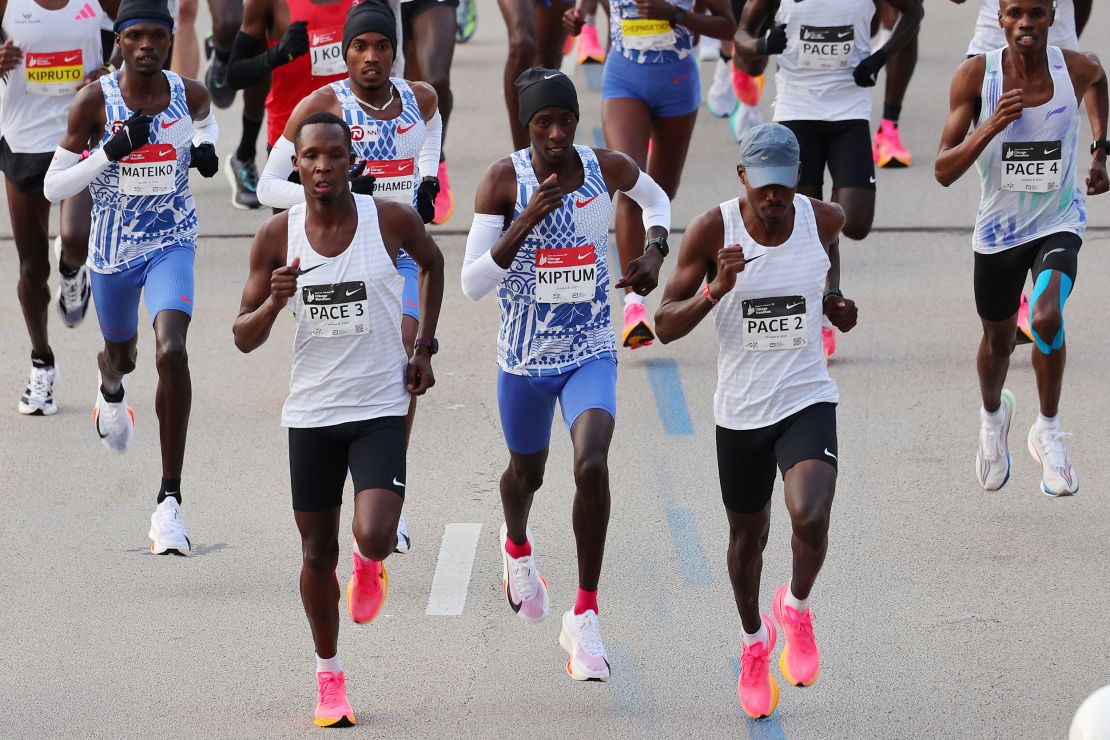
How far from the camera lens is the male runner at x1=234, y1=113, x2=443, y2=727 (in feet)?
20.4

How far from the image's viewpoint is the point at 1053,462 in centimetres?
802

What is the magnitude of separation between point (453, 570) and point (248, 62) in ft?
11.4

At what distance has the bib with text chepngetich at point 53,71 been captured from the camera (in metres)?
9.38

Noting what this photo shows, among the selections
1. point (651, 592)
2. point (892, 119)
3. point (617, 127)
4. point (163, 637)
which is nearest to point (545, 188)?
point (651, 592)

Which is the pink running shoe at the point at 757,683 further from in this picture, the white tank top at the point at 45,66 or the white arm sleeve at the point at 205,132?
the white tank top at the point at 45,66

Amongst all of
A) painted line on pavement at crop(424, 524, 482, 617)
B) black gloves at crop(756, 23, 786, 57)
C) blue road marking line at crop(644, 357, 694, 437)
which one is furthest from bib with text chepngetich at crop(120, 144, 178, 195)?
black gloves at crop(756, 23, 786, 57)

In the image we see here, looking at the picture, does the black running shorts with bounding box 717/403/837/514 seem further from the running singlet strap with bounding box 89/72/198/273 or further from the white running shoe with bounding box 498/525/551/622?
the running singlet strap with bounding box 89/72/198/273

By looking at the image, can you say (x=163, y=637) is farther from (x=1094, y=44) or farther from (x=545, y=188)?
(x=1094, y=44)

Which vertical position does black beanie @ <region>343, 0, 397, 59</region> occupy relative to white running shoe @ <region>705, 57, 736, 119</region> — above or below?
above

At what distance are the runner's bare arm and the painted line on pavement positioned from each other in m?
1.53

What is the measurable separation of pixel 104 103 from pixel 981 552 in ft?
14.0

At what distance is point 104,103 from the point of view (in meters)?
8.00

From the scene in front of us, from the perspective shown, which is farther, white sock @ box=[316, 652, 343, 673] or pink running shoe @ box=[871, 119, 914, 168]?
pink running shoe @ box=[871, 119, 914, 168]

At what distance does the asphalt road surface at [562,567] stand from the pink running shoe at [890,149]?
2.44m
